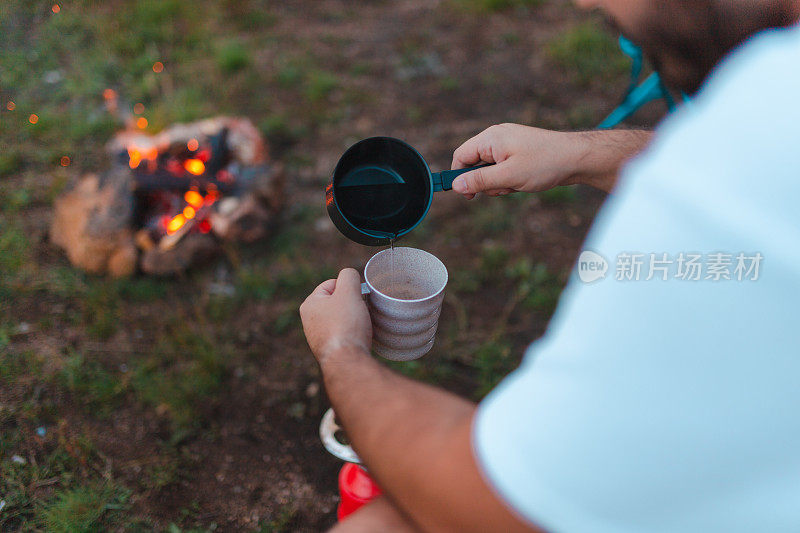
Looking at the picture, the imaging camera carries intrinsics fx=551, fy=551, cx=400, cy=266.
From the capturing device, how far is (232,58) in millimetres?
4535

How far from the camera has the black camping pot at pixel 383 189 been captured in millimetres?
1673

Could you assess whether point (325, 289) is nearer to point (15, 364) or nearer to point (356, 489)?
point (356, 489)

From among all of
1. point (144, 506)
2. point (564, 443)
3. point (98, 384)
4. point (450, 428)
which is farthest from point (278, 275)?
point (564, 443)

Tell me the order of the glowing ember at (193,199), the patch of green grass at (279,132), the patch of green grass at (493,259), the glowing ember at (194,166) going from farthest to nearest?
the patch of green grass at (279,132)
the glowing ember at (194,166)
the glowing ember at (193,199)
the patch of green grass at (493,259)

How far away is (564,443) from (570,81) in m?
4.23

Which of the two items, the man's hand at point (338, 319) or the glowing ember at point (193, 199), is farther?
the glowing ember at point (193, 199)

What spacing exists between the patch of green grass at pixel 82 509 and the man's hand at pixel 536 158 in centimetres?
178

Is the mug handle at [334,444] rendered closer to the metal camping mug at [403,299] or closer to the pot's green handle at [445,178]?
the metal camping mug at [403,299]

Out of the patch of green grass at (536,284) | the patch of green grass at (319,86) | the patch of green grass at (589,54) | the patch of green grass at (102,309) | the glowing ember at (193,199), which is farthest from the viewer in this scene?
the patch of green grass at (589,54)

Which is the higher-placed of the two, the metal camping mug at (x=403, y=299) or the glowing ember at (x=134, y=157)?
the metal camping mug at (x=403, y=299)

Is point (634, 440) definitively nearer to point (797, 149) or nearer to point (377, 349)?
point (797, 149)

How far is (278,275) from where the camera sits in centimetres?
315

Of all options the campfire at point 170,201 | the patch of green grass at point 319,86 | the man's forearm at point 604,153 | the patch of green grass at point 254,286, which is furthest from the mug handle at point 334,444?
the patch of green grass at point 319,86

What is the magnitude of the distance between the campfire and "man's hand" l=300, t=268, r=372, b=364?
189 cm
